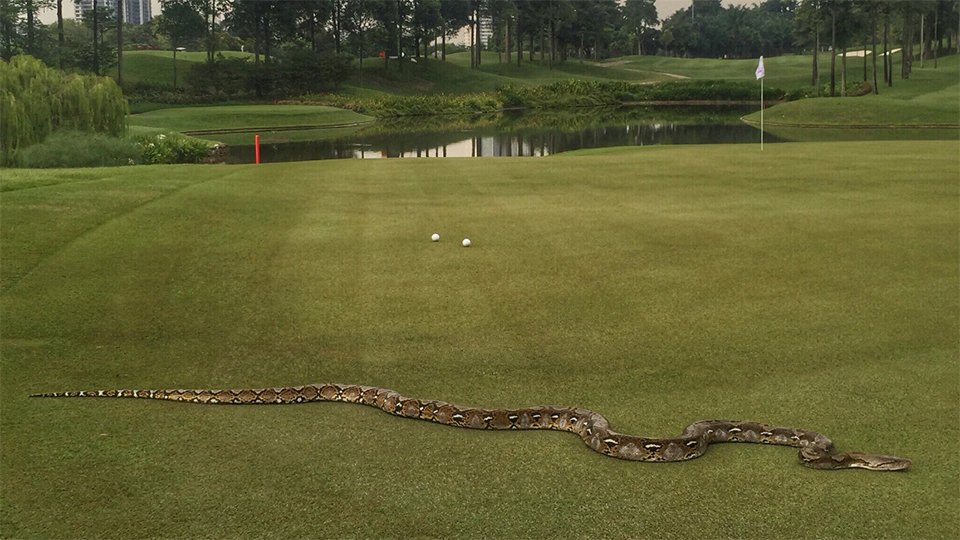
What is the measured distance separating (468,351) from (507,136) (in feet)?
134

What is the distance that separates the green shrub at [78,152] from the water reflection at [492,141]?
36.3 ft

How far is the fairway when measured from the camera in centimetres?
517

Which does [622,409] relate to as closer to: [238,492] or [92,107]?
[238,492]

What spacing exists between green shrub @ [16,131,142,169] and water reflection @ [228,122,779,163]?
1107cm

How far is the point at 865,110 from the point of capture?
52.6m

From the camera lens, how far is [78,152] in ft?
69.2

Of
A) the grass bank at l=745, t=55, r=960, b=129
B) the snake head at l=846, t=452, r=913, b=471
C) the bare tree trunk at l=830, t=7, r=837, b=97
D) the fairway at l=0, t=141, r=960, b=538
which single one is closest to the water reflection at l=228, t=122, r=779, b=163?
the grass bank at l=745, t=55, r=960, b=129

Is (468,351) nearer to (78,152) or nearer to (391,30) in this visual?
(78,152)

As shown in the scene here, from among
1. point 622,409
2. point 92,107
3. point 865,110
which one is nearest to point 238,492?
point 622,409

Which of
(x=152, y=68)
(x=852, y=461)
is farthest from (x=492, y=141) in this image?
(x=152, y=68)

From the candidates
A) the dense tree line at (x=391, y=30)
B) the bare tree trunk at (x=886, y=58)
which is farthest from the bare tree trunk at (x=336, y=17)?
the bare tree trunk at (x=886, y=58)

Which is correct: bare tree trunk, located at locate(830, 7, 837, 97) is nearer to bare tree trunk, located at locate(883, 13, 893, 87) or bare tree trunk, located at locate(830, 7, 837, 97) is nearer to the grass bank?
bare tree trunk, located at locate(883, 13, 893, 87)

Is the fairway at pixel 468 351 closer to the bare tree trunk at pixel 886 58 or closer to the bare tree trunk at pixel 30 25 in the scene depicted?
the bare tree trunk at pixel 30 25

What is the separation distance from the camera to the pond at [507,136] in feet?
126
